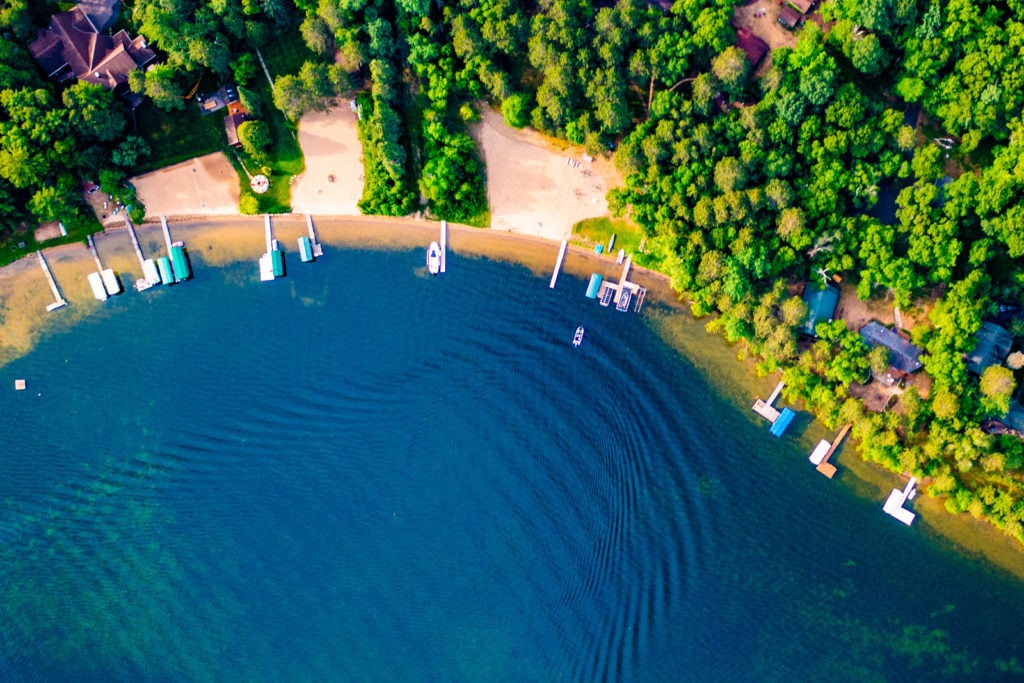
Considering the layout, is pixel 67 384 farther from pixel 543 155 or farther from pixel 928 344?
pixel 928 344

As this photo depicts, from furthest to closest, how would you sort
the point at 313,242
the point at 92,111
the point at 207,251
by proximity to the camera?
the point at 207,251
the point at 313,242
the point at 92,111

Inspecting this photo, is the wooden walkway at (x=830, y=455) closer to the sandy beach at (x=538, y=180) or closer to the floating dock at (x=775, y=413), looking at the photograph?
the floating dock at (x=775, y=413)

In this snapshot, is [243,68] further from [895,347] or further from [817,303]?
[895,347]

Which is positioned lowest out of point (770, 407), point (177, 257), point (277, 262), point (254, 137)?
point (770, 407)

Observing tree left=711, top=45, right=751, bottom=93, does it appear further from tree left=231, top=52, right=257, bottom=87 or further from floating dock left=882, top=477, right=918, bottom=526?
tree left=231, top=52, right=257, bottom=87

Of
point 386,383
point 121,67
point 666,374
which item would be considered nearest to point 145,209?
point 121,67

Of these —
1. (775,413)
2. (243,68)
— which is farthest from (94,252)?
(775,413)

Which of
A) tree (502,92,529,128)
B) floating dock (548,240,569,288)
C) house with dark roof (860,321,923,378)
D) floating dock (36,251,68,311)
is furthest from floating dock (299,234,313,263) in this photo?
house with dark roof (860,321,923,378)
